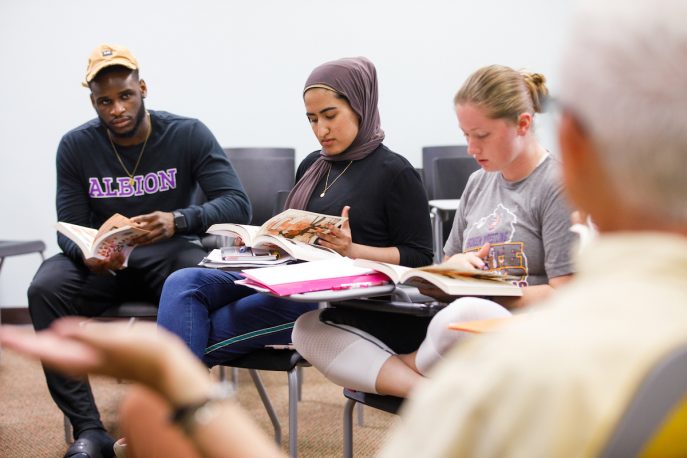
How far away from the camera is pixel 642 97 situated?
0.49m

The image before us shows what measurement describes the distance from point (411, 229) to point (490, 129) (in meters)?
0.39

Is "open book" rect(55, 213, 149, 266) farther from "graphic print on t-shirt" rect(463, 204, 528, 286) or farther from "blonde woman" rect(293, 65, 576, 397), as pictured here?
"graphic print on t-shirt" rect(463, 204, 528, 286)

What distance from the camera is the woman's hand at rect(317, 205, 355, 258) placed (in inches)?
81.7

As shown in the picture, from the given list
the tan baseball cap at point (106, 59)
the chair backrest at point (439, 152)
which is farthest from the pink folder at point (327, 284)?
the chair backrest at point (439, 152)

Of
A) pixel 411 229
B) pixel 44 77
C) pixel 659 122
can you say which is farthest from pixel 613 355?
pixel 44 77

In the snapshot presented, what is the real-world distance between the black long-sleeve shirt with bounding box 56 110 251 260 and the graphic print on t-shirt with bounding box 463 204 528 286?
42.3 inches

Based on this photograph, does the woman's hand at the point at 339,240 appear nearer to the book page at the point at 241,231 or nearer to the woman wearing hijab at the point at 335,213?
the woman wearing hijab at the point at 335,213

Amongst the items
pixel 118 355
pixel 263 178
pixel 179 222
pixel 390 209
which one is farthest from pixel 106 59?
pixel 118 355

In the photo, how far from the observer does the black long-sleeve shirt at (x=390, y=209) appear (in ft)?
7.20

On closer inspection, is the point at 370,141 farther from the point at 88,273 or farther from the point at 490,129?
the point at 88,273

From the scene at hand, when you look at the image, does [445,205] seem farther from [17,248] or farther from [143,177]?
[17,248]

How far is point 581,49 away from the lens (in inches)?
19.9

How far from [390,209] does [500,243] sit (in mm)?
422

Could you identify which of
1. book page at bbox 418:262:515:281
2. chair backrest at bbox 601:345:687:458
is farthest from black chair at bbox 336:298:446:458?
chair backrest at bbox 601:345:687:458
